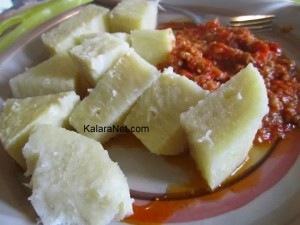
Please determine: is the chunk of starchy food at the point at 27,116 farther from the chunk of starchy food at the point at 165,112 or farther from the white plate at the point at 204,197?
the chunk of starchy food at the point at 165,112

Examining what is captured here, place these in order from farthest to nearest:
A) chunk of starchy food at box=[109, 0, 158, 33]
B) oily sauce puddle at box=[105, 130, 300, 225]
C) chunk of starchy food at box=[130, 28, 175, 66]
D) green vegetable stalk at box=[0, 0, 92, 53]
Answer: green vegetable stalk at box=[0, 0, 92, 53] → chunk of starchy food at box=[109, 0, 158, 33] → chunk of starchy food at box=[130, 28, 175, 66] → oily sauce puddle at box=[105, 130, 300, 225]

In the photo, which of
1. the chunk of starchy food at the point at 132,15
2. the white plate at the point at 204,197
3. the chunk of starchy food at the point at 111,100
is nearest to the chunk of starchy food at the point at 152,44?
the chunk of starchy food at the point at 132,15

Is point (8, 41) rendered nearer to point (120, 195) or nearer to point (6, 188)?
point (6, 188)

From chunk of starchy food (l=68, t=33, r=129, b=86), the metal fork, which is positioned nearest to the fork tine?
the metal fork

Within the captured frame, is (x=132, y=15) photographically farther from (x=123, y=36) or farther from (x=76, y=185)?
(x=76, y=185)

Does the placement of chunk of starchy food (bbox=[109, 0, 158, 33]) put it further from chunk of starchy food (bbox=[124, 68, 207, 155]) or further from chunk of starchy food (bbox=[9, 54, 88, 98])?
chunk of starchy food (bbox=[124, 68, 207, 155])

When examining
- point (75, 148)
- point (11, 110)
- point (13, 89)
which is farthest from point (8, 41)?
point (75, 148)
